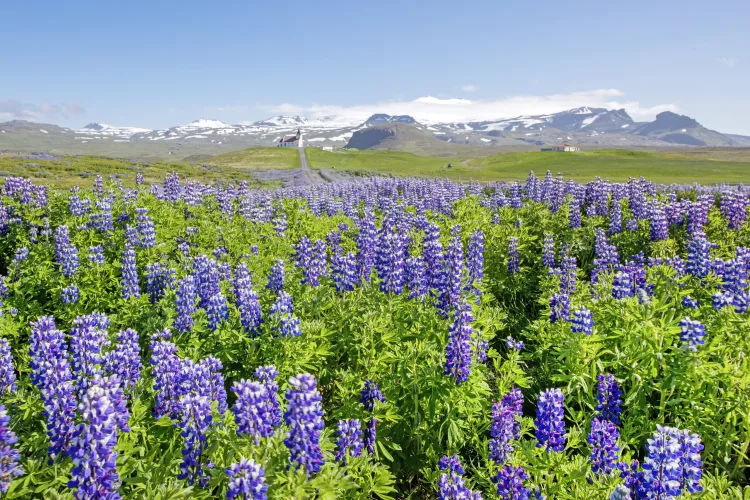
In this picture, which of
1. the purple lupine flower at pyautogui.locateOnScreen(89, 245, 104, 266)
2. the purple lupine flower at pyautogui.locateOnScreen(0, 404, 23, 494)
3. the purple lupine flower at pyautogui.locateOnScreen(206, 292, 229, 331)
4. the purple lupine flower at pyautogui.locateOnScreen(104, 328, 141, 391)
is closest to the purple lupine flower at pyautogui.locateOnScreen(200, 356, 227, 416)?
A: the purple lupine flower at pyautogui.locateOnScreen(104, 328, 141, 391)

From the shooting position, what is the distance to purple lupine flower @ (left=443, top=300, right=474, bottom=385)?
511 centimetres

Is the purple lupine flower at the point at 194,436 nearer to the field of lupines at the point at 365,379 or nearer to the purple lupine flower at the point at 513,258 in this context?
the field of lupines at the point at 365,379

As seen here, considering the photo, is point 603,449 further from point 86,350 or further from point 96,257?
point 96,257

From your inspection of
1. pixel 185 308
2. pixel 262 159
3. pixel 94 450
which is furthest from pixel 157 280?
pixel 262 159

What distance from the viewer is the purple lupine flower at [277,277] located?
7570 mm

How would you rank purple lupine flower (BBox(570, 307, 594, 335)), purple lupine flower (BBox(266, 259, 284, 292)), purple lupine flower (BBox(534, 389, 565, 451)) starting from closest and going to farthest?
purple lupine flower (BBox(534, 389, 565, 451))
purple lupine flower (BBox(570, 307, 594, 335))
purple lupine flower (BBox(266, 259, 284, 292))

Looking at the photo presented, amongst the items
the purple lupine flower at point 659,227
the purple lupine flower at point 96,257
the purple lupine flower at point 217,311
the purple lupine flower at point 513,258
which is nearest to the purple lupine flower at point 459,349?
the purple lupine flower at point 217,311

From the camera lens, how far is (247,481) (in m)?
2.93

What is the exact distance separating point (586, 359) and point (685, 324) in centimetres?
124

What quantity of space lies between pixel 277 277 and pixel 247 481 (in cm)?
489

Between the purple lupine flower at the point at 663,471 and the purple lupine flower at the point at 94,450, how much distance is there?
402 cm

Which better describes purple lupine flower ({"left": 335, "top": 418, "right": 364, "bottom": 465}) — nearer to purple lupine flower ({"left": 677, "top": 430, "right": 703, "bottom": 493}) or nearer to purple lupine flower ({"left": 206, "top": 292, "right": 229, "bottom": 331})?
purple lupine flower ({"left": 206, "top": 292, "right": 229, "bottom": 331})

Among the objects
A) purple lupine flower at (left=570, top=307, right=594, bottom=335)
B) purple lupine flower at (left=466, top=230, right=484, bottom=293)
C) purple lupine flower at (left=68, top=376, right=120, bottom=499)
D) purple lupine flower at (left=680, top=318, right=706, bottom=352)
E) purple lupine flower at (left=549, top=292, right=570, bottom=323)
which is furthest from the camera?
purple lupine flower at (left=466, top=230, right=484, bottom=293)

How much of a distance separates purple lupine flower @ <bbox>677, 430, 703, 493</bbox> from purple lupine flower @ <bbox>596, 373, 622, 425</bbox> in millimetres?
1369
